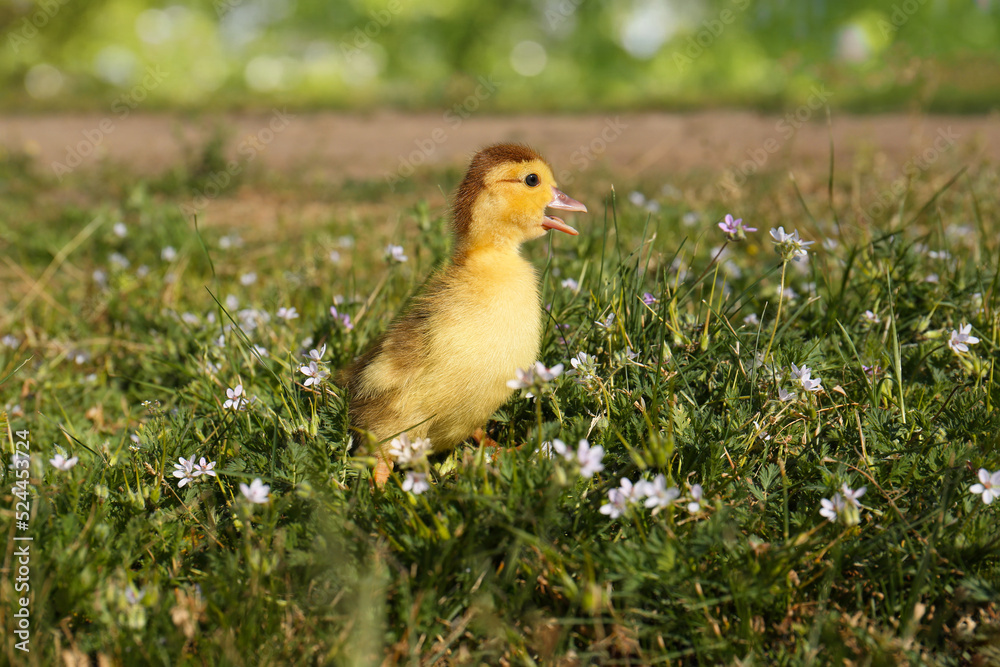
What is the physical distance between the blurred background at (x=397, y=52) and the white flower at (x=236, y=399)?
9.80 m

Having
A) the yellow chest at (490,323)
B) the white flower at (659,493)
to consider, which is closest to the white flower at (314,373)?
the yellow chest at (490,323)

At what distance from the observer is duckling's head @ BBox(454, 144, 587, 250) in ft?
8.45

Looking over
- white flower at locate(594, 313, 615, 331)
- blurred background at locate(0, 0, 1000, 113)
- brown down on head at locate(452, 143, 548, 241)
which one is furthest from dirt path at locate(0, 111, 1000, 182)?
white flower at locate(594, 313, 615, 331)

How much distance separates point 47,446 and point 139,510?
35.4 inches

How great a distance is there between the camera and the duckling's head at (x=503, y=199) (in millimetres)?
2574

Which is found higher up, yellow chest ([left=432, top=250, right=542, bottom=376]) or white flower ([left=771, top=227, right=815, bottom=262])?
white flower ([left=771, top=227, right=815, bottom=262])

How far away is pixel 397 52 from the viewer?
578 inches

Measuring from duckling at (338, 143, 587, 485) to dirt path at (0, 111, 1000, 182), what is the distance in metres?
4.63

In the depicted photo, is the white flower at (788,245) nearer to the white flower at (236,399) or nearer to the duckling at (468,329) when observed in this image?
the duckling at (468,329)

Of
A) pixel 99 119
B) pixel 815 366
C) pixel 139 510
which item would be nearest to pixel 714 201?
pixel 815 366

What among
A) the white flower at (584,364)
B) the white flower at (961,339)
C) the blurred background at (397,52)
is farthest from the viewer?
the blurred background at (397,52)

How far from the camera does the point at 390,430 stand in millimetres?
2430

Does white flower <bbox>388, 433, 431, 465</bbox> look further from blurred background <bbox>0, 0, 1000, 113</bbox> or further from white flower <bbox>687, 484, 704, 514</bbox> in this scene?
blurred background <bbox>0, 0, 1000, 113</bbox>

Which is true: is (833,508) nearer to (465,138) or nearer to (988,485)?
(988,485)
